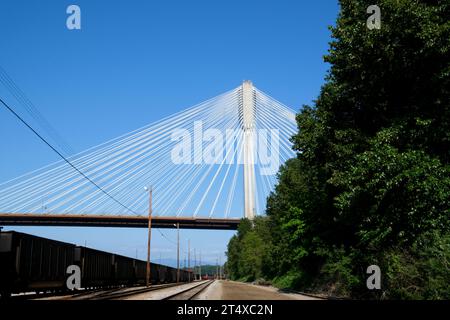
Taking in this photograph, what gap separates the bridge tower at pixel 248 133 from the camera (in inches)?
2474

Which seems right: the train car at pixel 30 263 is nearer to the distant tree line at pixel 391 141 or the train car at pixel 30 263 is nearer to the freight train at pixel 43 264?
the freight train at pixel 43 264

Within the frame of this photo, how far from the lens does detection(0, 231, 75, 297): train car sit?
62.0ft

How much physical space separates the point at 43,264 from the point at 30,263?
177cm

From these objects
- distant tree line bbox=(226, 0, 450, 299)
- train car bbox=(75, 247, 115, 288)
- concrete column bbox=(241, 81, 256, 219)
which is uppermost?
concrete column bbox=(241, 81, 256, 219)

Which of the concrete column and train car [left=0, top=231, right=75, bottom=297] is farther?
the concrete column

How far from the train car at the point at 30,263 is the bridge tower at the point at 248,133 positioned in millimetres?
39839

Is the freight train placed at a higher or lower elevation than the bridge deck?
lower

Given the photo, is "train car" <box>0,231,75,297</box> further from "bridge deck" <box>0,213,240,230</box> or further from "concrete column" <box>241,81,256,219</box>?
"bridge deck" <box>0,213,240,230</box>

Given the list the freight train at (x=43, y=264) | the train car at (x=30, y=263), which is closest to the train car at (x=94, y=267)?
the freight train at (x=43, y=264)

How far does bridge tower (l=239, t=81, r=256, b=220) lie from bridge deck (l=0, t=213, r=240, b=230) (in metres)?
36.3

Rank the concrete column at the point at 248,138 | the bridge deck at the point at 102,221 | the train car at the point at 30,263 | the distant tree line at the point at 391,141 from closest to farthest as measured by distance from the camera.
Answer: the distant tree line at the point at 391,141 < the train car at the point at 30,263 < the concrete column at the point at 248,138 < the bridge deck at the point at 102,221

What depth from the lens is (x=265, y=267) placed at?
69.6 m

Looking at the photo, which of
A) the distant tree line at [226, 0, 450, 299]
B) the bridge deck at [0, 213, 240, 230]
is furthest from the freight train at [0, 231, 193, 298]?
the bridge deck at [0, 213, 240, 230]

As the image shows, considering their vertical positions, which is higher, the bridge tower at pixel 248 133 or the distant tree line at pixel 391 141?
the bridge tower at pixel 248 133
